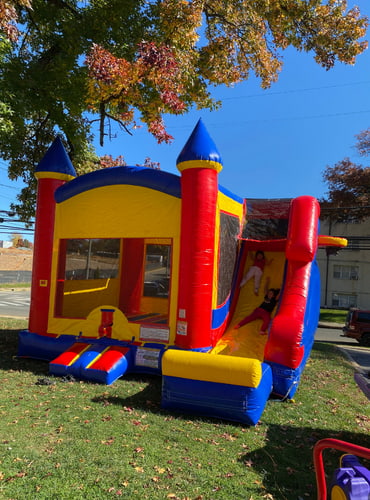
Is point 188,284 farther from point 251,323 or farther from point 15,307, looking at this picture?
point 15,307

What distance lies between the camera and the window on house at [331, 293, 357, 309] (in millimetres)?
28219

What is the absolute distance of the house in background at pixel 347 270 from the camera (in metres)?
27.8

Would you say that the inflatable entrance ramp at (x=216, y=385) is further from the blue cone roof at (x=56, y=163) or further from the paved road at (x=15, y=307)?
the paved road at (x=15, y=307)

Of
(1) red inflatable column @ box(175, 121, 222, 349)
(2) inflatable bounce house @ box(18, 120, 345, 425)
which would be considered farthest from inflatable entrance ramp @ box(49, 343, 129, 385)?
(1) red inflatable column @ box(175, 121, 222, 349)

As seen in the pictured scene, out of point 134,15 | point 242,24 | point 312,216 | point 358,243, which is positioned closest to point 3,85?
point 134,15

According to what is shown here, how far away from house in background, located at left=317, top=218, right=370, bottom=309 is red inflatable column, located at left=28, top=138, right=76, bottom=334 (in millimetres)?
24411

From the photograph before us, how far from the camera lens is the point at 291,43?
819cm

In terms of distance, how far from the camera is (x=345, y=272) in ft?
93.8

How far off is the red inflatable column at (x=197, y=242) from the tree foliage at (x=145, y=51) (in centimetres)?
154

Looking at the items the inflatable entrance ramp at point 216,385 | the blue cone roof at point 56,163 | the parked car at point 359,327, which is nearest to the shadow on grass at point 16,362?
the inflatable entrance ramp at point 216,385

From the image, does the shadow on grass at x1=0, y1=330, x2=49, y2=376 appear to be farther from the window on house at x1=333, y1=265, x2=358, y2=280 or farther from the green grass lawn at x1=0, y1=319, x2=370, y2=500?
the window on house at x1=333, y1=265, x2=358, y2=280

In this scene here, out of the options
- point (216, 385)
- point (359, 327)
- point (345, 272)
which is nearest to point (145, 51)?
point (216, 385)

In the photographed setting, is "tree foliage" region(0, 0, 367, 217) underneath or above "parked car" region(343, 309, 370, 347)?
above

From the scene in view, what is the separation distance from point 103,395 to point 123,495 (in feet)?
8.12
